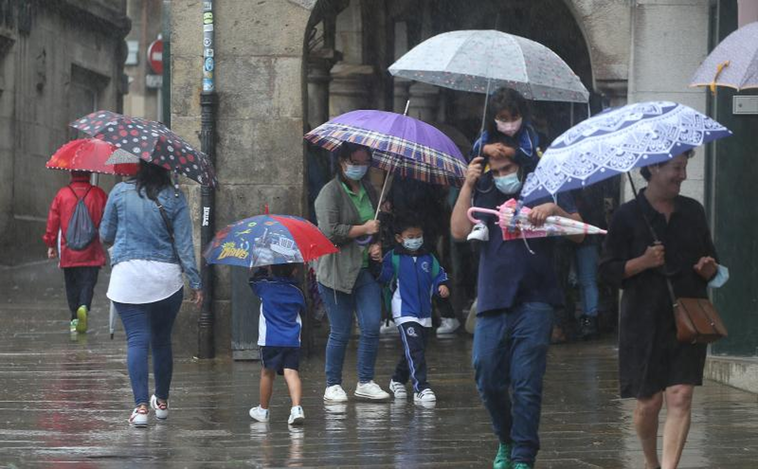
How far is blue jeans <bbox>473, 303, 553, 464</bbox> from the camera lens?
7223 millimetres

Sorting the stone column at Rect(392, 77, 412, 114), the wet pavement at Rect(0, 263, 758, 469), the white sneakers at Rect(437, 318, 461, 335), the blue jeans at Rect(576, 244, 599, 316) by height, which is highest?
the stone column at Rect(392, 77, 412, 114)

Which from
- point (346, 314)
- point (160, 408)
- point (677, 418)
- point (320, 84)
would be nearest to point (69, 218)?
point (320, 84)

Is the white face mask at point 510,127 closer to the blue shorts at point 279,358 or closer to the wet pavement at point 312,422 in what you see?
the wet pavement at point 312,422

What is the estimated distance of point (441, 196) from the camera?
15.1 m

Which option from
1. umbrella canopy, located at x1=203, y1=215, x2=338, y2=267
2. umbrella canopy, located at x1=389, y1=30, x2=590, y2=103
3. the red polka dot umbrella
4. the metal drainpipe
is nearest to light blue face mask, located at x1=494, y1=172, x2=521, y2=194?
umbrella canopy, located at x1=389, y1=30, x2=590, y2=103

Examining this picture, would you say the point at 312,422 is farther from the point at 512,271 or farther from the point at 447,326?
the point at 447,326

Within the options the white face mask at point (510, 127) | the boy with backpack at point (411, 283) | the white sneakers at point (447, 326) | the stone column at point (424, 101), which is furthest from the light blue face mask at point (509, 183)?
the stone column at point (424, 101)

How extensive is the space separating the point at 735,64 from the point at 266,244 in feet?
10.5

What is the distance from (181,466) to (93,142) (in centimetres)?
513

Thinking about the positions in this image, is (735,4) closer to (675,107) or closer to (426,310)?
(426,310)

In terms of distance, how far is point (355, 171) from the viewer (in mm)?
10172

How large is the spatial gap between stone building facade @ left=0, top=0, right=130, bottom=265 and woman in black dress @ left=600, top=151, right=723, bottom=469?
63.4 feet

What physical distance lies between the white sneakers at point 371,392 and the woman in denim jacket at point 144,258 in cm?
158

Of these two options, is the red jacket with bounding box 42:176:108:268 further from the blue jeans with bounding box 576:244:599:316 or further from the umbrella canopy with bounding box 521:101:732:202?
the umbrella canopy with bounding box 521:101:732:202
